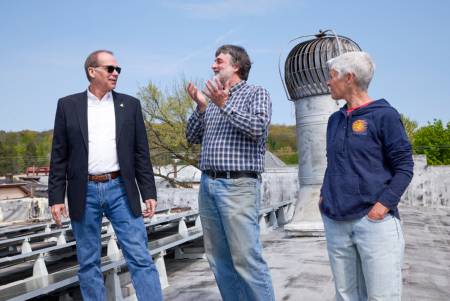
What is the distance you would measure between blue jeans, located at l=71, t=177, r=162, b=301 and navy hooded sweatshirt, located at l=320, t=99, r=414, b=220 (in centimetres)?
117

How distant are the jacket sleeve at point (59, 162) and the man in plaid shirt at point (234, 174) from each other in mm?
830

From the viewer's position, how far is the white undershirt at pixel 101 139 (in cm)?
283

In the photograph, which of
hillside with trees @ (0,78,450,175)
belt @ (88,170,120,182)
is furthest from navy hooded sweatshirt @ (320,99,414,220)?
hillside with trees @ (0,78,450,175)

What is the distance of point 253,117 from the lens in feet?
8.18

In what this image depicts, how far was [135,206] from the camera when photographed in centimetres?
281

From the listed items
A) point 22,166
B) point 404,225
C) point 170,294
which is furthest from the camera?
point 22,166

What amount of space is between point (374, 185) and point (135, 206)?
140cm

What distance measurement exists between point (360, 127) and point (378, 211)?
0.37m

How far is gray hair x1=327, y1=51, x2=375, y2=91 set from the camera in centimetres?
216

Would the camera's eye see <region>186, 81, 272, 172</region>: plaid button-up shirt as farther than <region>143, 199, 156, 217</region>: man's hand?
No

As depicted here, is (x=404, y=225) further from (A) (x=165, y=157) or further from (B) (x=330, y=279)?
(A) (x=165, y=157)

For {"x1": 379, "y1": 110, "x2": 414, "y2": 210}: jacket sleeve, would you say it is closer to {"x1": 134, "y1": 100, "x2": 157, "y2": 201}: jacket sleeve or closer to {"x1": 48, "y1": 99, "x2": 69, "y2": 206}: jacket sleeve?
{"x1": 134, "y1": 100, "x2": 157, "y2": 201}: jacket sleeve

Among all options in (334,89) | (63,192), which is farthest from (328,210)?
(63,192)

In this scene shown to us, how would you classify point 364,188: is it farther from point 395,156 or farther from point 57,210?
point 57,210
